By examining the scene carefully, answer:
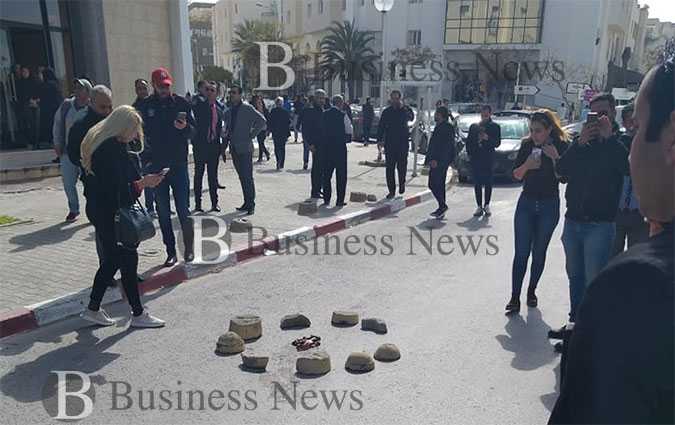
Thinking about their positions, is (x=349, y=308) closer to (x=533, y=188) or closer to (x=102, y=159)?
(x=533, y=188)

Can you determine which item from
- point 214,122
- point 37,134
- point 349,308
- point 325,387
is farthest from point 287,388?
point 37,134

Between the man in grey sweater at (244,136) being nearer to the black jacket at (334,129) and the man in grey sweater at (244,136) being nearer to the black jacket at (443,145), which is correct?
the black jacket at (334,129)

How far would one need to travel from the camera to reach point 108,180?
437cm

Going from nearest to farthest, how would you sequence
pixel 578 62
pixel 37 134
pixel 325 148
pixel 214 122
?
pixel 214 122, pixel 325 148, pixel 37 134, pixel 578 62

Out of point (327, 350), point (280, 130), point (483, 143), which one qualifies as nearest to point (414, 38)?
point (280, 130)

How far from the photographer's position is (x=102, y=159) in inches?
171

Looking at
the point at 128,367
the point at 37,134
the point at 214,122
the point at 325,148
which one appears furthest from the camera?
the point at 37,134

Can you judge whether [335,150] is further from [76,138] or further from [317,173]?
[76,138]

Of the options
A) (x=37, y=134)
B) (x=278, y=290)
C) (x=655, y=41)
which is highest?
(x=655, y=41)

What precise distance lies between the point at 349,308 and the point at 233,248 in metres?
2.30

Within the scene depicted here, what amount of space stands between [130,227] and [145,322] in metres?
0.90

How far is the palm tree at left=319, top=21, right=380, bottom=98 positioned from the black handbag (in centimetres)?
4267

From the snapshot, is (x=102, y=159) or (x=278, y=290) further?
(x=278, y=290)

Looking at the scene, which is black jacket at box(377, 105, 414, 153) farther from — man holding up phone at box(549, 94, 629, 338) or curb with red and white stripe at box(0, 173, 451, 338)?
man holding up phone at box(549, 94, 629, 338)
